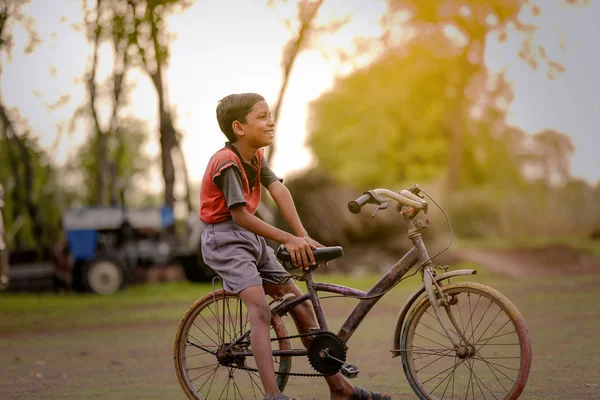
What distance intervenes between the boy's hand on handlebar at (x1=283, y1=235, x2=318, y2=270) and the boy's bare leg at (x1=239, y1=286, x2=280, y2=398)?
0.88 feet

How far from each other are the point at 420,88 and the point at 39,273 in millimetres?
35108

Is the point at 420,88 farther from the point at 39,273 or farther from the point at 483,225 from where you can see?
the point at 39,273

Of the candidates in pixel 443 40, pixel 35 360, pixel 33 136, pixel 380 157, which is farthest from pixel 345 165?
pixel 35 360

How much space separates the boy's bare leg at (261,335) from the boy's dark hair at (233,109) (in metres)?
0.85

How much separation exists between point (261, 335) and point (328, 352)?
1.21ft

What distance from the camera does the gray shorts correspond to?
5.57 meters

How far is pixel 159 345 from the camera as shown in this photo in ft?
34.8

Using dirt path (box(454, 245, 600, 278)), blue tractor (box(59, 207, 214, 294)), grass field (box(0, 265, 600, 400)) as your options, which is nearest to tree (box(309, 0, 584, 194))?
dirt path (box(454, 245, 600, 278))

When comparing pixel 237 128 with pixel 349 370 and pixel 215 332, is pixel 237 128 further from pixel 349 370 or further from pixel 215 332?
pixel 349 370

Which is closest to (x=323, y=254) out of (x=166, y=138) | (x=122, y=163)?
(x=166, y=138)

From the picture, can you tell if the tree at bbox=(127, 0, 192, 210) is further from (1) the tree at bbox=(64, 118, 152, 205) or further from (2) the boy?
(2) the boy

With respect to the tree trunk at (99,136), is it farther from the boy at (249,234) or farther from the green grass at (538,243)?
the boy at (249,234)

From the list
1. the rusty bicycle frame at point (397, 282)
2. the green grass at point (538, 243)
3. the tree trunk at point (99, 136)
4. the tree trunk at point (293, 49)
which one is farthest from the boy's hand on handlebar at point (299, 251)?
the tree trunk at point (99, 136)

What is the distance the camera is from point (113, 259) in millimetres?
20969
